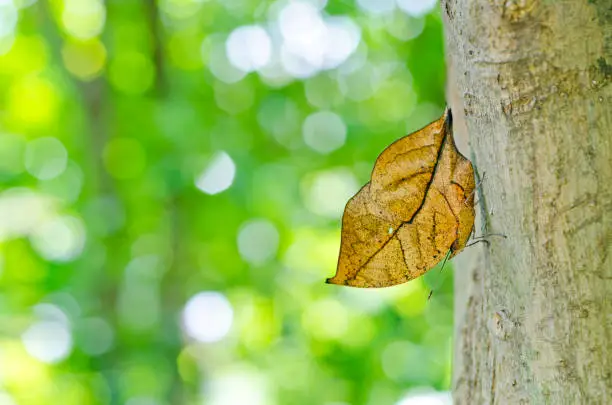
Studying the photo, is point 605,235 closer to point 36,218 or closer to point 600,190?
point 600,190

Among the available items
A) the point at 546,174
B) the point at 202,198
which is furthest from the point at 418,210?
the point at 202,198

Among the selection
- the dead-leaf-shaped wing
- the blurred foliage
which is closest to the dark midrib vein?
the dead-leaf-shaped wing

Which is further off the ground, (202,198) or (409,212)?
(202,198)

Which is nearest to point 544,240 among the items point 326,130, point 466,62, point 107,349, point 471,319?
point 466,62

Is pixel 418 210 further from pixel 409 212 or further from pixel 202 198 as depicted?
pixel 202 198

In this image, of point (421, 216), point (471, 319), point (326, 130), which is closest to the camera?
point (421, 216)

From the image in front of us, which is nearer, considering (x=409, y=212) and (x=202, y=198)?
(x=409, y=212)
